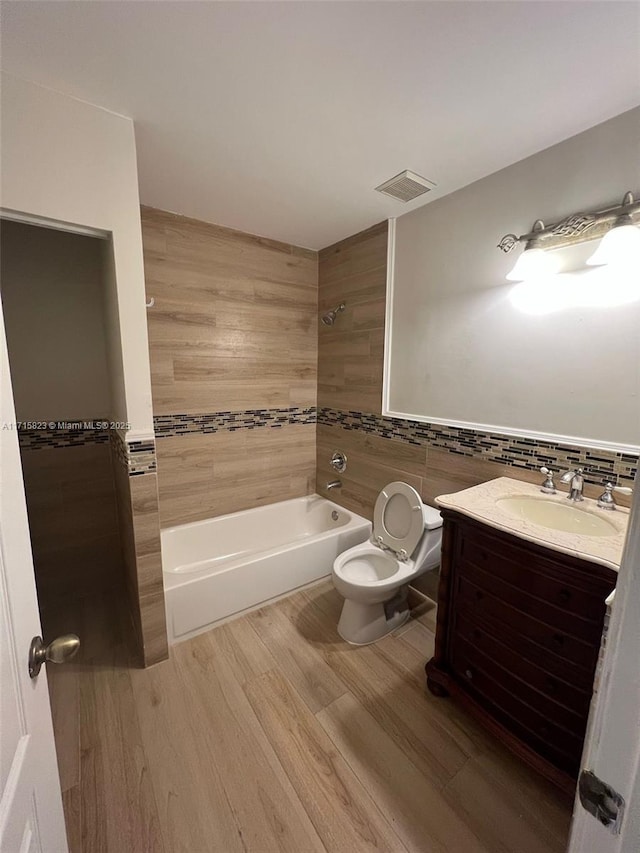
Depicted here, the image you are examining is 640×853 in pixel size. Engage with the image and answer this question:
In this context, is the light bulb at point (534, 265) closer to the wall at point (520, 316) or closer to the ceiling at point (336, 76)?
the wall at point (520, 316)

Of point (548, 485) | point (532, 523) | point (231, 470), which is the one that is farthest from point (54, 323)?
point (548, 485)

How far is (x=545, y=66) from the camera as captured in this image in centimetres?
108

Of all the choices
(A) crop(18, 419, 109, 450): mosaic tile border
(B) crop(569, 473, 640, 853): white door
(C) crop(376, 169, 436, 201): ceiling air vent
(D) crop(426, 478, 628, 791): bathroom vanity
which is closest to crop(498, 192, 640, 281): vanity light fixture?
(C) crop(376, 169, 436, 201): ceiling air vent

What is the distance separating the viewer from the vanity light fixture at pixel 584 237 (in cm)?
123

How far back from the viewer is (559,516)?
1.43 metres

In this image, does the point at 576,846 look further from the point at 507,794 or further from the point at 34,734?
the point at 507,794

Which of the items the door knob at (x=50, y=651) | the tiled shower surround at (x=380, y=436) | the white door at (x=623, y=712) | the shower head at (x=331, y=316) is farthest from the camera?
the shower head at (x=331, y=316)

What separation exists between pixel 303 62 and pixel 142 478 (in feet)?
5.43

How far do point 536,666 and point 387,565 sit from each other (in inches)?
34.0

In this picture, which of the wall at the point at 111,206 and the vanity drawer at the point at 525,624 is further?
the wall at the point at 111,206

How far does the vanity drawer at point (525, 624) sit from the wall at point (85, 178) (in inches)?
61.7

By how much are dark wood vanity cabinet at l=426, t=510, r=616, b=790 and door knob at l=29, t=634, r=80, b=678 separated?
1235mm

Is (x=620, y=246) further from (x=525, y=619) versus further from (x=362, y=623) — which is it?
(x=362, y=623)

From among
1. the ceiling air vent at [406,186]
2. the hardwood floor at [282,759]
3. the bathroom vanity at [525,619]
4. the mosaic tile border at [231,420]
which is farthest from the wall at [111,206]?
the bathroom vanity at [525,619]
